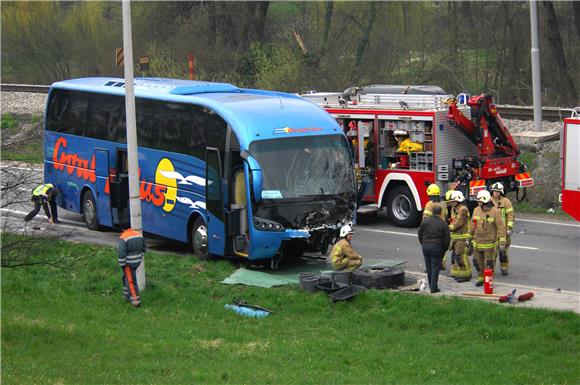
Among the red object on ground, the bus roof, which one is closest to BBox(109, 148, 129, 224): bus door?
the bus roof

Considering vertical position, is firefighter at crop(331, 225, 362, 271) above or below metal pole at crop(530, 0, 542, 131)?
below

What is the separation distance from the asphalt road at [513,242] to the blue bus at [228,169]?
1463 mm

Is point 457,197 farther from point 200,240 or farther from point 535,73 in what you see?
point 535,73

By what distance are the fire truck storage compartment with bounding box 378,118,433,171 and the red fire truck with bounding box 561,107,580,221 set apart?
10.9 feet

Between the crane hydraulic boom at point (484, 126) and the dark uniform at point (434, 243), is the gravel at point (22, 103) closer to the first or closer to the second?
the crane hydraulic boom at point (484, 126)

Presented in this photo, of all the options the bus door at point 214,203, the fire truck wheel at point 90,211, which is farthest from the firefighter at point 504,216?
the fire truck wheel at point 90,211

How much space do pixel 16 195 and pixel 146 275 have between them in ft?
15.7

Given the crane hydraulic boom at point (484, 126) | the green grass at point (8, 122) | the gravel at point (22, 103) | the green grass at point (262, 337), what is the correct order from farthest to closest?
1. the gravel at point (22, 103)
2. the green grass at point (8, 122)
3. the crane hydraulic boom at point (484, 126)
4. the green grass at point (262, 337)

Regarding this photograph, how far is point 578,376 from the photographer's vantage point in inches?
467

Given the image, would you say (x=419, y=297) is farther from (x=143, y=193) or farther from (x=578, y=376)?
(x=143, y=193)

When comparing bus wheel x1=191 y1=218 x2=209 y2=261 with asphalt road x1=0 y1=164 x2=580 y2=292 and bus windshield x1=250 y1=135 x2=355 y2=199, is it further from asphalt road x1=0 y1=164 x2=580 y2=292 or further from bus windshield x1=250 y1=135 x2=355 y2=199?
bus windshield x1=250 y1=135 x2=355 y2=199

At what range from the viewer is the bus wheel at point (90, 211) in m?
23.5

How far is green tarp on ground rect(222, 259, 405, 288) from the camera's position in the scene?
1778 centimetres

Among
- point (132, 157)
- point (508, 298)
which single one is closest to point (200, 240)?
point (132, 157)
